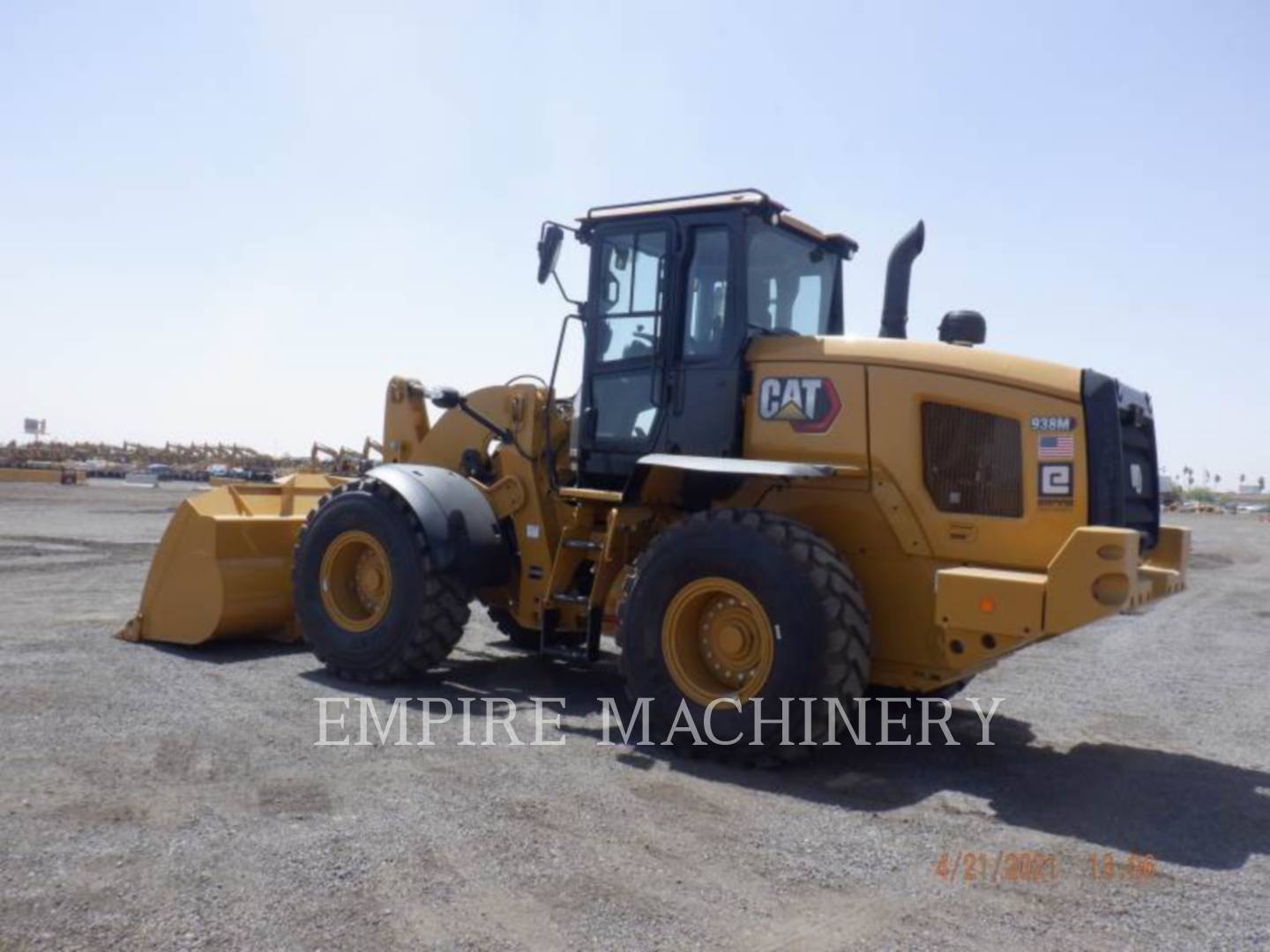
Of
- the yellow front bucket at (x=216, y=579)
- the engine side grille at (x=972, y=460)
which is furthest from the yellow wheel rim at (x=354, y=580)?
the engine side grille at (x=972, y=460)

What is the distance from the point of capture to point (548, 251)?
299 inches

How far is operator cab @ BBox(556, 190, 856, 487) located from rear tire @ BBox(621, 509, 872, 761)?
2.76 feet

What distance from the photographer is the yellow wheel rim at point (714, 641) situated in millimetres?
6145

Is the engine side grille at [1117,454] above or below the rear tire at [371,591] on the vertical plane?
above

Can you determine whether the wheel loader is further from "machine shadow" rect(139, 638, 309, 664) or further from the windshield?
"machine shadow" rect(139, 638, 309, 664)

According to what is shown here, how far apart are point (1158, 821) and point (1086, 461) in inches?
69.2

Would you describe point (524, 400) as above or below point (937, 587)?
above

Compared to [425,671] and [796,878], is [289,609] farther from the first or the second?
[796,878]

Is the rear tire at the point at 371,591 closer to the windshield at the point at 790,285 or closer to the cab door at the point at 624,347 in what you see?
the cab door at the point at 624,347

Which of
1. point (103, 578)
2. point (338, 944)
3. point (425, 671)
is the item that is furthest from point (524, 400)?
point (103, 578)

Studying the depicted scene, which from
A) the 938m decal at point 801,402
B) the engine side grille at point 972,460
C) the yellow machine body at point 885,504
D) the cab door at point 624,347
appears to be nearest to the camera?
the yellow machine body at point 885,504

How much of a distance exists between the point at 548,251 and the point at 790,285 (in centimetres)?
159

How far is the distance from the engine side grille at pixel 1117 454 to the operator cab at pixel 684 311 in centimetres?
197

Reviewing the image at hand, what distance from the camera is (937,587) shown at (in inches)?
227
